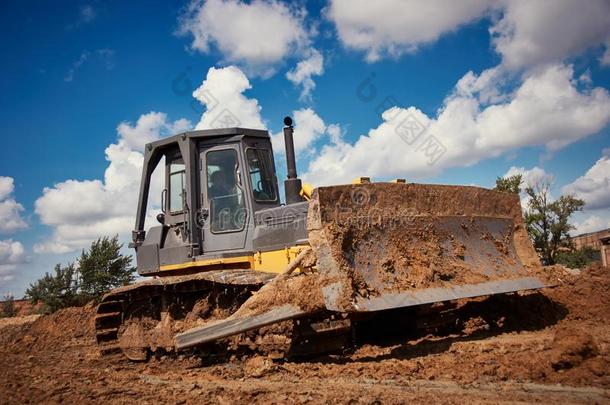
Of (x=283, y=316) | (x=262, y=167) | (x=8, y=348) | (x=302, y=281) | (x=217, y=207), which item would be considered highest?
(x=262, y=167)

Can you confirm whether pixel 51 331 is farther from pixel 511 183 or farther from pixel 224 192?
pixel 511 183

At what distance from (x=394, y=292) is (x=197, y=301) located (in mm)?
2811

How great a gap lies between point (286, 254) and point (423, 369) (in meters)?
2.45

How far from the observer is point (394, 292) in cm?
475

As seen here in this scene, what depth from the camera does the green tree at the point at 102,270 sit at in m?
20.8

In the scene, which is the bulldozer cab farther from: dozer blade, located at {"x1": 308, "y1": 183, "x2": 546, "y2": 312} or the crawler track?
dozer blade, located at {"x1": 308, "y1": 183, "x2": 546, "y2": 312}

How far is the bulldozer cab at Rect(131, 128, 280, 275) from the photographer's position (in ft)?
22.3

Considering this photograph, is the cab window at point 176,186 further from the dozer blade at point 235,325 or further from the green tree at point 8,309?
the green tree at point 8,309

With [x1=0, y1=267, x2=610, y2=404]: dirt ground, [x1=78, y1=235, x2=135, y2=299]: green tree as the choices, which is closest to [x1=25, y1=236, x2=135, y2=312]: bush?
[x1=78, y1=235, x2=135, y2=299]: green tree

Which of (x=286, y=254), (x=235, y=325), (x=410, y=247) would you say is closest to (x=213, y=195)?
(x=286, y=254)

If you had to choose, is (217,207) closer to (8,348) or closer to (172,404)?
(172,404)

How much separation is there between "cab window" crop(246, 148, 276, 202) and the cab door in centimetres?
17

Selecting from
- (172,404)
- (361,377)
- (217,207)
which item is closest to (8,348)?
(217,207)

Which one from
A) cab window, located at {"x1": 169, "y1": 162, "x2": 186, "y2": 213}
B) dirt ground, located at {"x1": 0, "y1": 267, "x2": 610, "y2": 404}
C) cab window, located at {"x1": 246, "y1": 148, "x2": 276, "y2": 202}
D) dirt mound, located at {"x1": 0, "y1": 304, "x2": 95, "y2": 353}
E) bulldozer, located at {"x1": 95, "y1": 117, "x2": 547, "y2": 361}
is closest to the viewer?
dirt ground, located at {"x1": 0, "y1": 267, "x2": 610, "y2": 404}
